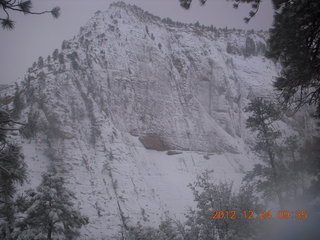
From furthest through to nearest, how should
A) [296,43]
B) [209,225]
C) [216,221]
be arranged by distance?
1. [209,225]
2. [216,221]
3. [296,43]

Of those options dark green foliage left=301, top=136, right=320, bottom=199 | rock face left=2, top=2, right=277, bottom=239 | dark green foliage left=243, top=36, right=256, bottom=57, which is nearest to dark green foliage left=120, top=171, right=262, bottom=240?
rock face left=2, top=2, right=277, bottom=239

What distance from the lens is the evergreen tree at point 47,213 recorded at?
11516 mm

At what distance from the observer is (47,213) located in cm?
1173

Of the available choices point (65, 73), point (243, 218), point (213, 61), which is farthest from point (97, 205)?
point (213, 61)

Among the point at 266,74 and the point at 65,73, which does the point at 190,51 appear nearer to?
the point at 266,74

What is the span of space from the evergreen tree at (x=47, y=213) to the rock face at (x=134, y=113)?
4.47 meters

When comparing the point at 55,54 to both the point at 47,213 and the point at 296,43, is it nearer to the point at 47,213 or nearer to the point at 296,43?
the point at 47,213

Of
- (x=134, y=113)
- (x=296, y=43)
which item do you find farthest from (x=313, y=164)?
(x=134, y=113)

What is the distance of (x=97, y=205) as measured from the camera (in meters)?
20.7

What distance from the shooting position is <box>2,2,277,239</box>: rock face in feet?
76.1

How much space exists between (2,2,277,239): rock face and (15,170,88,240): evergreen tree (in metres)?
4.47

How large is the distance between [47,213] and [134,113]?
936 inches

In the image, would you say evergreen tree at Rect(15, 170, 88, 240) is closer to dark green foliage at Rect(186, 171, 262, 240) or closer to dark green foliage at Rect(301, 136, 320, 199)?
dark green foliage at Rect(186, 171, 262, 240)

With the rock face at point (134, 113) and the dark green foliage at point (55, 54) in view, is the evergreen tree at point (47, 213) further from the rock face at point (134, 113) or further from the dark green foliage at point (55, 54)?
the dark green foliage at point (55, 54)
